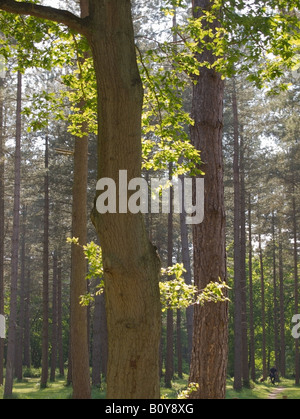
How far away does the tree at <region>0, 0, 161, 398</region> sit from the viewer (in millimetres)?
3881

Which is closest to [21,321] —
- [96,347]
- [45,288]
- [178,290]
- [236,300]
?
[45,288]

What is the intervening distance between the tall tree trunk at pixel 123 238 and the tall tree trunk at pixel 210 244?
232 cm

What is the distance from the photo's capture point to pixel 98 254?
589 centimetres

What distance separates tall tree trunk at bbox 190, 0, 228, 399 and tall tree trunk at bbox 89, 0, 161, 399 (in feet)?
7.60

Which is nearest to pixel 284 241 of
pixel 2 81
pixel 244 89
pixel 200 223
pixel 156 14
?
pixel 244 89

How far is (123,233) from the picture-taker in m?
3.98

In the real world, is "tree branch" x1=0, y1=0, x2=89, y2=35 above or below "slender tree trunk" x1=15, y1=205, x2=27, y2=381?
above

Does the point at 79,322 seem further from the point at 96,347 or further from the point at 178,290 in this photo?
the point at 96,347

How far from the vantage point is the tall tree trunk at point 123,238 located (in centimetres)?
388

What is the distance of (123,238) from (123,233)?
36 millimetres

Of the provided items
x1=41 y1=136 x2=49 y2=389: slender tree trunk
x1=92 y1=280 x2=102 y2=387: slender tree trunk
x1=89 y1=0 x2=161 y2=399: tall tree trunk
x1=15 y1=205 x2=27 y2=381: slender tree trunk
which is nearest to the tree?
x1=89 y1=0 x2=161 y2=399: tall tree trunk

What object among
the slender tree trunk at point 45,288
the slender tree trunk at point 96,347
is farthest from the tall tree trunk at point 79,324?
the slender tree trunk at point 45,288

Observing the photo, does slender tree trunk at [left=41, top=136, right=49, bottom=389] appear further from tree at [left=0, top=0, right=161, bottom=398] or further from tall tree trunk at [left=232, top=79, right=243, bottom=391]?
tree at [left=0, top=0, right=161, bottom=398]

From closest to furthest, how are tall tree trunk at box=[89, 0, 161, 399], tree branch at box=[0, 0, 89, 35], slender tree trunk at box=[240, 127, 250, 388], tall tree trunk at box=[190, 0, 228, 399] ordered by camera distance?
1. tall tree trunk at box=[89, 0, 161, 399]
2. tree branch at box=[0, 0, 89, 35]
3. tall tree trunk at box=[190, 0, 228, 399]
4. slender tree trunk at box=[240, 127, 250, 388]
